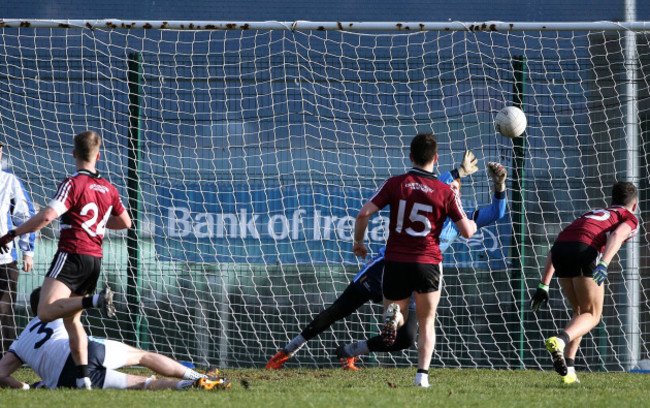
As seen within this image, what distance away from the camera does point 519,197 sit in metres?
8.98

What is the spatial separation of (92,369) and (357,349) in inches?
102

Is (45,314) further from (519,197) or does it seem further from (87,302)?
(519,197)

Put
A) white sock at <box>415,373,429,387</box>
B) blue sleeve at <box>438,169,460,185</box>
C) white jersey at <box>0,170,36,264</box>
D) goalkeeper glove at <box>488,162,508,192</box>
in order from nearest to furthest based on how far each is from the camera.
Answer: white sock at <box>415,373,429,387</box> → goalkeeper glove at <box>488,162,508,192</box> → blue sleeve at <box>438,169,460,185</box> → white jersey at <box>0,170,36,264</box>

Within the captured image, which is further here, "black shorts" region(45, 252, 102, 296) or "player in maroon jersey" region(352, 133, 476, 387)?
"player in maroon jersey" region(352, 133, 476, 387)

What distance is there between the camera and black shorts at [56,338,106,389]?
563cm

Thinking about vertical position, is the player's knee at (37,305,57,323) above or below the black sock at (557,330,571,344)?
above

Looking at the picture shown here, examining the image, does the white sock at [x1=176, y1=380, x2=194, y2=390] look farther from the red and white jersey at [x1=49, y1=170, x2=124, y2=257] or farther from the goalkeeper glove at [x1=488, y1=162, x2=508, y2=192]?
the goalkeeper glove at [x1=488, y1=162, x2=508, y2=192]

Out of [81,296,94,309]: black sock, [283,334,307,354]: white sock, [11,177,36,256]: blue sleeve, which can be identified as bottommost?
[283,334,307,354]: white sock

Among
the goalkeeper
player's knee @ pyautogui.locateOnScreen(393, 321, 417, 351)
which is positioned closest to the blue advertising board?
the goalkeeper

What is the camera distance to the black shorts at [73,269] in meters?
5.57

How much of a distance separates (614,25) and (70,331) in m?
5.98

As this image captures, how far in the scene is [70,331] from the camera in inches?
217

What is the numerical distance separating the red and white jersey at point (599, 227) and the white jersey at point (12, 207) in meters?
4.71

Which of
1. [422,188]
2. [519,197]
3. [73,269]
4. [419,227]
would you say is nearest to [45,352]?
[73,269]
